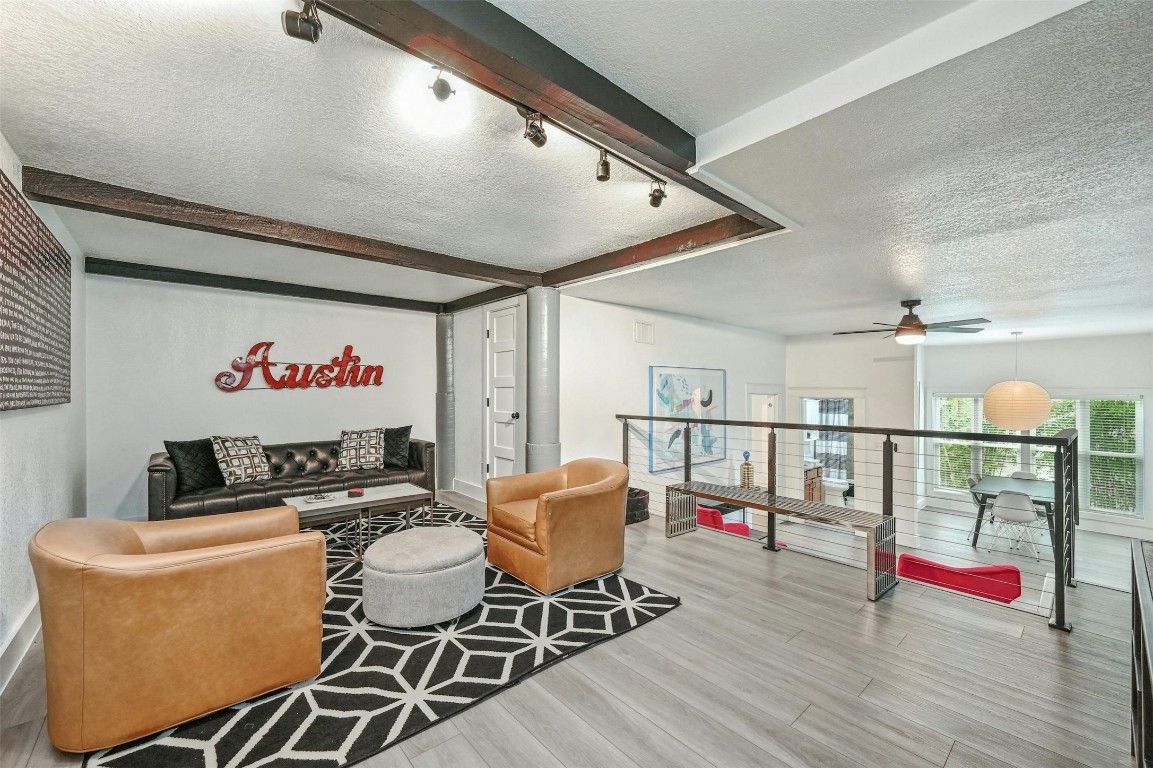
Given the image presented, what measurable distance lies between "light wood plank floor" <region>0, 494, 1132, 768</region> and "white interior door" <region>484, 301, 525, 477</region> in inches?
109

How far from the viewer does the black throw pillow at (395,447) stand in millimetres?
5434

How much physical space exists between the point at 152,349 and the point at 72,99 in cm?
340

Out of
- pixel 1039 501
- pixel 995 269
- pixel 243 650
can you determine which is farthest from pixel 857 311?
pixel 243 650

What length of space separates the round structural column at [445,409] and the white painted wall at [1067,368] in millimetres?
7830

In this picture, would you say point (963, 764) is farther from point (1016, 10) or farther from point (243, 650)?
point (243, 650)

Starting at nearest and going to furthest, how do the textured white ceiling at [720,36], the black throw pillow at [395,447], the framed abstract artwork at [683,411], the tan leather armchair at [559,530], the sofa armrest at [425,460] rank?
the textured white ceiling at [720,36]
the tan leather armchair at [559,530]
the sofa armrest at [425,460]
the black throw pillow at [395,447]
the framed abstract artwork at [683,411]

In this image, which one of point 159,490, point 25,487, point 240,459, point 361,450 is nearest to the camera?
point 25,487

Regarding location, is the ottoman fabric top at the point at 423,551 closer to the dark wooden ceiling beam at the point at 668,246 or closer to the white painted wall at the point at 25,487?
the white painted wall at the point at 25,487

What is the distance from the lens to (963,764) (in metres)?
1.76

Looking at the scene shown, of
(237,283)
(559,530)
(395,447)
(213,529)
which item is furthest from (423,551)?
(237,283)

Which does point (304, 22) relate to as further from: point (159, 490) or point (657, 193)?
point (159, 490)

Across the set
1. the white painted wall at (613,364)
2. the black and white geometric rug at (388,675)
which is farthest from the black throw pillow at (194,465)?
the white painted wall at (613,364)

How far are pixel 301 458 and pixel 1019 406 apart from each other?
332 inches

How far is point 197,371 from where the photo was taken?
15.6 ft
